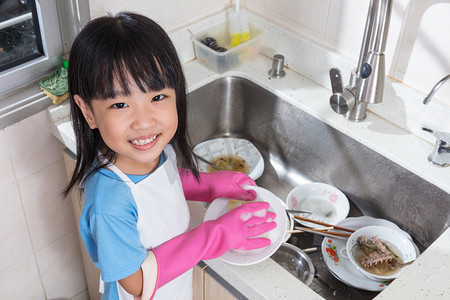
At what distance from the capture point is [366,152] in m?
1.40

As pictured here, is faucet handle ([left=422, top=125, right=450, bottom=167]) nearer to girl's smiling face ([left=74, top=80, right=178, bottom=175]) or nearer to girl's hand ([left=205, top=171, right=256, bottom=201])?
girl's hand ([left=205, top=171, right=256, bottom=201])

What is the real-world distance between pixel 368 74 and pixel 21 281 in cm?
113

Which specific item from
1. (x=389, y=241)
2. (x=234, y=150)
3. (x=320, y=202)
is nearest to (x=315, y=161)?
(x=320, y=202)

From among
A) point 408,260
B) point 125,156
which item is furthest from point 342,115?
point 125,156

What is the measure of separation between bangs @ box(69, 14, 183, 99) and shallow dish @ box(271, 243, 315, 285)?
21.0 inches

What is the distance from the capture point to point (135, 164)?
1.04 m

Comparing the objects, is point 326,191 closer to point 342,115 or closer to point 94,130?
point 342,115

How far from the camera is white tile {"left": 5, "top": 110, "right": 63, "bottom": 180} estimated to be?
52.7 inches

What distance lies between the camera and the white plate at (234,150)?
1.58 meters

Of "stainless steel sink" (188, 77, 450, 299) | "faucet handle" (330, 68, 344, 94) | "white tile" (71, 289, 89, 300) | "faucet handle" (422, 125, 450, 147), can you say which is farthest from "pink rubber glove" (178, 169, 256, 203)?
"white tile" (71, 289, 89, 300)

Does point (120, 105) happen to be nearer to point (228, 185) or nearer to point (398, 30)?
point (228, 185)

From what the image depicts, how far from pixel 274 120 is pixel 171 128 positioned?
2.19 feet

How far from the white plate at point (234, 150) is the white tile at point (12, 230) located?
20.1 inches

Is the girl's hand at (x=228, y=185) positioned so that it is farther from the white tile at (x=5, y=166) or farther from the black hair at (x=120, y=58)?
the white tile at (x=5, y=166)
